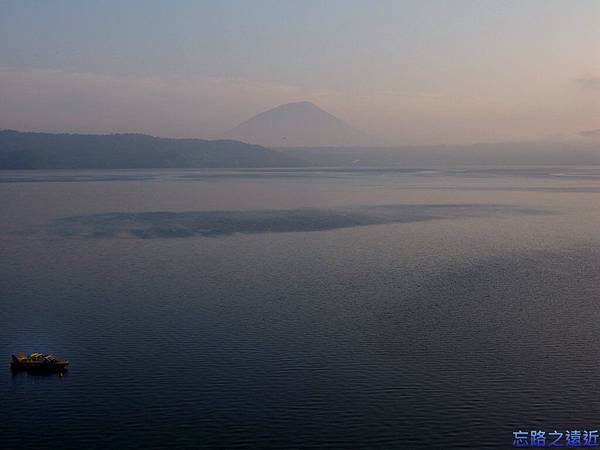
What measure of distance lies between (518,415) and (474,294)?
38.3 feet

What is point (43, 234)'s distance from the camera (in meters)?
46.5

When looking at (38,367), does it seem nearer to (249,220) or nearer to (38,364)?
(38,364)

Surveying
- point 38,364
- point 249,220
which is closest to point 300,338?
point 38,364

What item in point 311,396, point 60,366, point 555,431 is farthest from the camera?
point 60,366

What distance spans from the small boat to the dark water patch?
26651mm

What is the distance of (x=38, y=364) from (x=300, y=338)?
8.40 metres

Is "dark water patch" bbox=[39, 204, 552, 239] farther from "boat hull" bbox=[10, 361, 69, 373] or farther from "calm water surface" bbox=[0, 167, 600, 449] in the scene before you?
"boat hull" bbox=[10, 361, 69, 373]

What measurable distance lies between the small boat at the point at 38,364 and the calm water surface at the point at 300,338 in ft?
0.97

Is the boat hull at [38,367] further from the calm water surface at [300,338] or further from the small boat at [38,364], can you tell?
the calm water surface at [300,338]

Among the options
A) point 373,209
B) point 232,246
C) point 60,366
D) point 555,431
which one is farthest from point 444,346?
point 373,209

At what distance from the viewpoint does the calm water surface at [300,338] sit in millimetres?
15195

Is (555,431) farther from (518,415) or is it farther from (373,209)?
(373,209)

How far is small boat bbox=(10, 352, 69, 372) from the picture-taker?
18000 millimetres

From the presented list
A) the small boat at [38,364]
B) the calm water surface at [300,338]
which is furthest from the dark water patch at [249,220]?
the small boat at [38,364]
